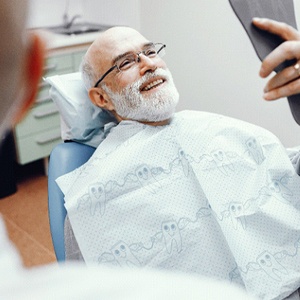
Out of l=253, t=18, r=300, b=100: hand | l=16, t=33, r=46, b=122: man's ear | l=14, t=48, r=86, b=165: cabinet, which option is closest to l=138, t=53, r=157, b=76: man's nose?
l=253, t=18, r=300, b=100: hand

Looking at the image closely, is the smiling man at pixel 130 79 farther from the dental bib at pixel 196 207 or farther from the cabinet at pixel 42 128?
the cabinet at pixel 42 128

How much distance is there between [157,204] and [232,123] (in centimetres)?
45

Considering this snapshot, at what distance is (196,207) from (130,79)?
1.81 ft

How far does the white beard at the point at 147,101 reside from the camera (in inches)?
64.1

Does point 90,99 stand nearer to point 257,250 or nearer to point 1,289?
point 257,250

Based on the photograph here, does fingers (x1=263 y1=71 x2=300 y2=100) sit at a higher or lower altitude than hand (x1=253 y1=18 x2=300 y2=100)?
lower

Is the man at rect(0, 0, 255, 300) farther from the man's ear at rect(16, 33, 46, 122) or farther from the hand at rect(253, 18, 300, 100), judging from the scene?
the hand at rect(253, 18, 300, 100)

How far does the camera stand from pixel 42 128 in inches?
113

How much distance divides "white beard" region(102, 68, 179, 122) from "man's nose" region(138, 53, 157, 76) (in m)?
0.02

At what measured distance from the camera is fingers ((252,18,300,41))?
0.94 metres

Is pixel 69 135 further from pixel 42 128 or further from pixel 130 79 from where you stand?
pixel 42 128

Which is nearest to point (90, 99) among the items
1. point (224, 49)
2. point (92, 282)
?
point (224, 49)

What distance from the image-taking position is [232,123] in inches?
64.2

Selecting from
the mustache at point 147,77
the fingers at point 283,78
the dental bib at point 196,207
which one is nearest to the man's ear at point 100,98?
the mustache at point 147,77
